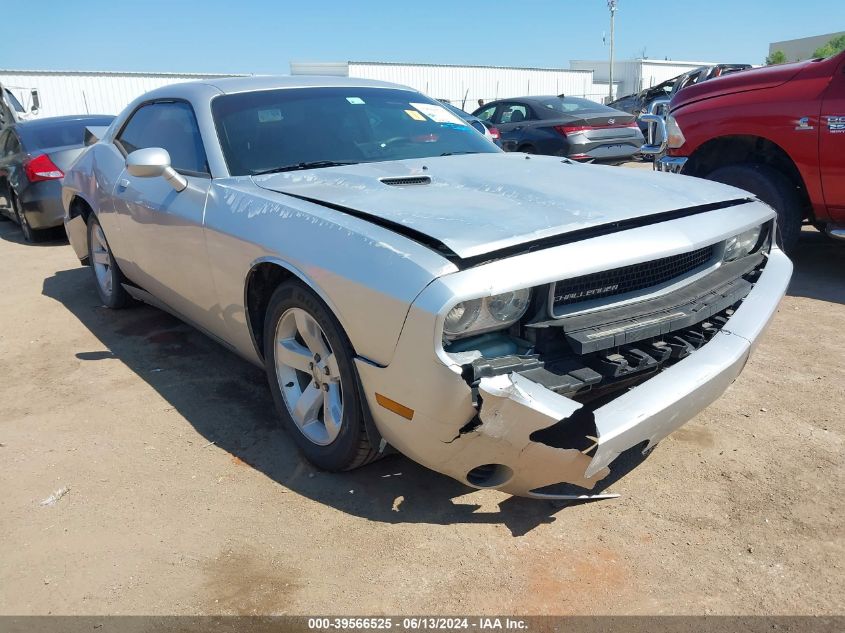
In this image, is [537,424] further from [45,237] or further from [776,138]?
[45,237]

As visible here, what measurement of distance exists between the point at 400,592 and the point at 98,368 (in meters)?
2.73

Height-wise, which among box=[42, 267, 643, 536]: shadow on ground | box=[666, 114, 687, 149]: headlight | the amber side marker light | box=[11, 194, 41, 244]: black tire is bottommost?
box=[42, 267, 643, 536]: shadow on ground

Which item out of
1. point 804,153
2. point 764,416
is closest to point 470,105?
point 804,153

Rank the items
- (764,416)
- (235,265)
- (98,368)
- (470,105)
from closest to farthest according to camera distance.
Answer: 1. (235,265)
2. (764,416)
3. (98,368)
4. (470,105)

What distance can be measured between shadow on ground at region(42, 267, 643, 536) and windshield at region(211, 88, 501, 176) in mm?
1199

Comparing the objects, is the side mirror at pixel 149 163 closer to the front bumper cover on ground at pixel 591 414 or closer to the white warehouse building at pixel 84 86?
the front bumper cover on ground at pixel 591 414

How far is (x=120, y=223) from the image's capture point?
4.17m

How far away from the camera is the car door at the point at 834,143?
470 cm

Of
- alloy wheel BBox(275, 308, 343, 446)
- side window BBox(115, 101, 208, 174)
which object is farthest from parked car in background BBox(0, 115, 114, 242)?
alloy wheel BBox(275, 308, 343, 446)

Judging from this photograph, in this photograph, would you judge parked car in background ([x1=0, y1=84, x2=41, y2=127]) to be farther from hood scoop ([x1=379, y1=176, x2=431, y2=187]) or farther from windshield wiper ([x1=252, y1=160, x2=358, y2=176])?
hood scoop ([x1=379, y1=176, x2=431, y2=187])

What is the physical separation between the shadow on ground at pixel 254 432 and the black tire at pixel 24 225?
133 inches

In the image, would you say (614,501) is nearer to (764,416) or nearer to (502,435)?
(502,435)

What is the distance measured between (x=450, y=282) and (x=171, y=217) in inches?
78.7

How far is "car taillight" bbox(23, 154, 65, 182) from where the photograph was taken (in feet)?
24.7
